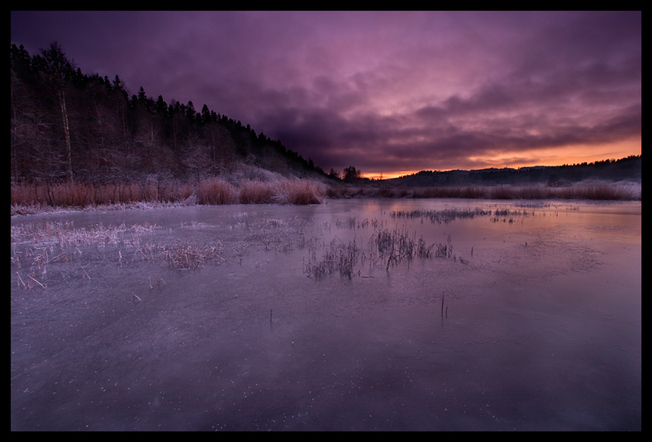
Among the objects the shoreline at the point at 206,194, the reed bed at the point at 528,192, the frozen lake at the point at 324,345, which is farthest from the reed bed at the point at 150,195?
the reed bed at the point at 528,192

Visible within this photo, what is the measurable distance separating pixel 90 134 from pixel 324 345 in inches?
1653

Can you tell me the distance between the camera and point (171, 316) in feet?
7.93

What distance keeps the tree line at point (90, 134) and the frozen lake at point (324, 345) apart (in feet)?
68.5

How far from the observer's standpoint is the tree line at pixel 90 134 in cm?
2120

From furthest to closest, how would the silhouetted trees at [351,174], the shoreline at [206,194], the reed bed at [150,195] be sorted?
the silhouetted trees at [351,174] → the shoreline at [206,194] → the reed bed at [150,195]

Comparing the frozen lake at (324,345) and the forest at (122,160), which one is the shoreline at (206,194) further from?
the frozen lake at (324,345)

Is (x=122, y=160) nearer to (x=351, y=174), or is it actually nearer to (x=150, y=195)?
(x=150, y=195)

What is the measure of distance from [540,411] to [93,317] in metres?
3.36

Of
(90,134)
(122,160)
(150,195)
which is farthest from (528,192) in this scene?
(90,134)

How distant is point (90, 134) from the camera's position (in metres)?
31.3

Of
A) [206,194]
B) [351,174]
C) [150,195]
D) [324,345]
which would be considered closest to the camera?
[324,345]

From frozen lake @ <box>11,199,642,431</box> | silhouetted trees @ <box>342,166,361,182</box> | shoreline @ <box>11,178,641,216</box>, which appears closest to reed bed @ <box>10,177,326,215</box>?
shoreline @ <box>11,178,641,216</box>
